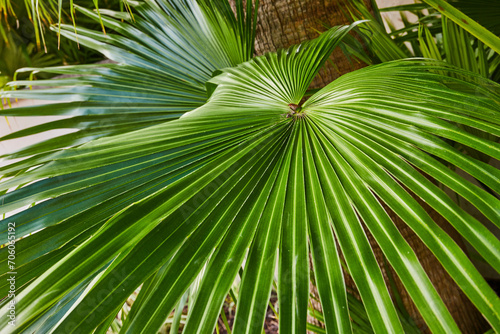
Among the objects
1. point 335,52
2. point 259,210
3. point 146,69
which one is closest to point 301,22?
point 335,52

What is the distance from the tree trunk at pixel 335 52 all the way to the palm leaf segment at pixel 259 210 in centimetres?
37

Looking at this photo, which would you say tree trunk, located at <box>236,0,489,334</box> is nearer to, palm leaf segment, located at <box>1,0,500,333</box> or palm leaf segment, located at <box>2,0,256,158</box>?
palm leaf segment, located at <box>2,0,256,158</box>

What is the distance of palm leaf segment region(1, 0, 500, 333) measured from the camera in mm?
372

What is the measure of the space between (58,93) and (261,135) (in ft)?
1.46

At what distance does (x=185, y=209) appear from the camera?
0.44 metres

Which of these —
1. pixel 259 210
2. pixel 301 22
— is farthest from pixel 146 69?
pixel 259 210

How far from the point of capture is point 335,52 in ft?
3.20

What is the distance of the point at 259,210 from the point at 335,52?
2.08 ft

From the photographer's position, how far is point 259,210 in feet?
1.53

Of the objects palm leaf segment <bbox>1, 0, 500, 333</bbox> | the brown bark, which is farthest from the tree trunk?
palm leaf segment <bbox>1, 0, 500, 333</bbox>

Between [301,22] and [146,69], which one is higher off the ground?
[301,22]

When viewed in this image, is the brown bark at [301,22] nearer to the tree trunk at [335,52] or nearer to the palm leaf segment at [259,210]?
the tree trunk at [335,52]

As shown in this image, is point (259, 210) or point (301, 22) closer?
point (259, 210)

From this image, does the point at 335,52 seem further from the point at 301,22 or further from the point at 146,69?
the point at 146,69
